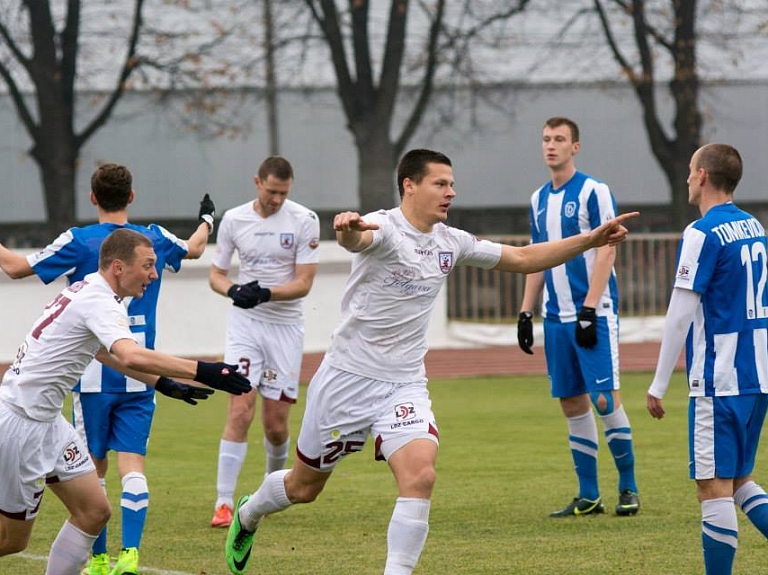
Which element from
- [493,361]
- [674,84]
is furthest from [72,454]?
[674,84]

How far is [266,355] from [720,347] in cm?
390

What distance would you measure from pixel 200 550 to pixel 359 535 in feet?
3.02

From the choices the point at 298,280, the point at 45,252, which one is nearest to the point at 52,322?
the point at 45,252

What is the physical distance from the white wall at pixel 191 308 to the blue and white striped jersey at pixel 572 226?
12094 mm

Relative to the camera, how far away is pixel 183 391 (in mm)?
5793

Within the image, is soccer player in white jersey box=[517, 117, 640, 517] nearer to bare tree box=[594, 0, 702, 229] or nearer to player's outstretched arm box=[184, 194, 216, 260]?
player's outstretched arm box=[184, 194, 216, 260]

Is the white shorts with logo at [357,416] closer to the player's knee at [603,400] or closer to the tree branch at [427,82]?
the player's knee at [603,400]

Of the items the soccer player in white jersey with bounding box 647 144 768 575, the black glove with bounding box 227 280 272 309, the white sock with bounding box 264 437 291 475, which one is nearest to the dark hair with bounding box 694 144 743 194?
the soccer player in white jersey with bounding box 647 144 768 575

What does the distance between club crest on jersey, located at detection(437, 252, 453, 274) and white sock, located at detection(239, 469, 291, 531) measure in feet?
4.31

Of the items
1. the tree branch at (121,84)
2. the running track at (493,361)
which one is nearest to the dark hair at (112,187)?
the running track at (493,361)

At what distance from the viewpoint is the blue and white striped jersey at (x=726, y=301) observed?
6.18 meters

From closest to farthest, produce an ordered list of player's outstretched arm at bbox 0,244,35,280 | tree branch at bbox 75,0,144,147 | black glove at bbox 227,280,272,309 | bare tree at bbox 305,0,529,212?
player's outstretched arm at bbox 0,244,35,280 → black glove at bbox 227,280,272,309 → tree branch at bbox 75,0,144,147 → bare tree at bbox 305,0,529,212

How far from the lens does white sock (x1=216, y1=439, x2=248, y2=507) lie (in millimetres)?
8773

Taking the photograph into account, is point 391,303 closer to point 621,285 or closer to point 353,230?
point 353,230
